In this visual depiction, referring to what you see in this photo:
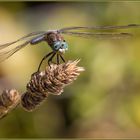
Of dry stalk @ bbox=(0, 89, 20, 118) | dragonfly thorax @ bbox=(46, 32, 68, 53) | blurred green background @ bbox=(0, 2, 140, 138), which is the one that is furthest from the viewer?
blurred green background @ bbox=(0, 2, 140, 138)

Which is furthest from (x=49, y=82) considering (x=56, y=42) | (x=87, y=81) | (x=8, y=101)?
(x=87, y=81)

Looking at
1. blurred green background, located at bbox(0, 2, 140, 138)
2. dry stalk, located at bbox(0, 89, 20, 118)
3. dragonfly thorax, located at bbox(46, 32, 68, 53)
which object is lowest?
blurred green background, located at bbox(0, 2, 140, 138)

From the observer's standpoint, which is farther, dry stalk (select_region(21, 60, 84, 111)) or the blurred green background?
the blurred green background

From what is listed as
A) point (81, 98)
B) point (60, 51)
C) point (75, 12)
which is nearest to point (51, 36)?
point (60, 51)

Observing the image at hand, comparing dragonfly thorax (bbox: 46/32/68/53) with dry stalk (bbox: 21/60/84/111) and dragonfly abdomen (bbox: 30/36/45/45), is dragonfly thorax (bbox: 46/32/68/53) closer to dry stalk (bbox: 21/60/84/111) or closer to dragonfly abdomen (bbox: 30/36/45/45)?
dragonfly abdomen (bbox: 30/36/45/45)

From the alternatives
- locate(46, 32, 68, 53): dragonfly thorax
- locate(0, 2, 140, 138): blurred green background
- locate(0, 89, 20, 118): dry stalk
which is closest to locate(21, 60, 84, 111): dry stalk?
locate(0, 89, 20, 118): dry stalk

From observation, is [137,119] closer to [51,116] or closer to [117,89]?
[117,89]

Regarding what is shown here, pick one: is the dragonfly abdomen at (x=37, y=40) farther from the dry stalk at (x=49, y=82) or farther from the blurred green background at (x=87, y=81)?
the blurred green background at (x=87, y=81)
